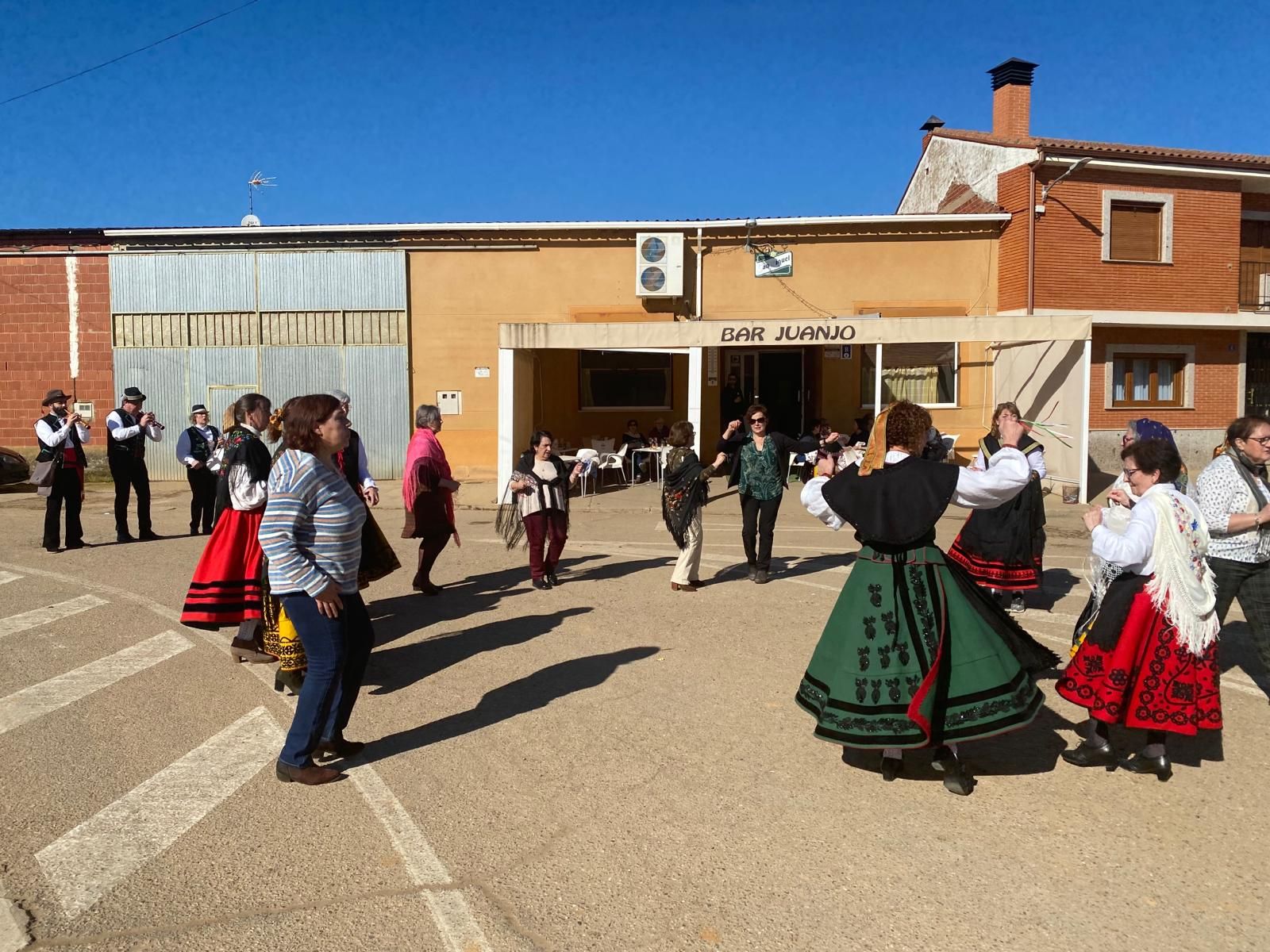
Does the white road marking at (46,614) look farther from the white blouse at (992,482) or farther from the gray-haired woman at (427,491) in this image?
the white blouse at (992,482)

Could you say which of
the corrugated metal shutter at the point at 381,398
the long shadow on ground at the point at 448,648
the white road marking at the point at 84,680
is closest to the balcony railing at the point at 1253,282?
the corrugated metal shutter at the point at 381,398

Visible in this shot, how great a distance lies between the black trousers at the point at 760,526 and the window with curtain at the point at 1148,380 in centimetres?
1340

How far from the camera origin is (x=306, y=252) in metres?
19.2

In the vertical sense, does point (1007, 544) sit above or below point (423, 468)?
below

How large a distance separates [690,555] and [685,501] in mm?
475

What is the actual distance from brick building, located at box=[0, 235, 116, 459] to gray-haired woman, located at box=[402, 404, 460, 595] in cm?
1402

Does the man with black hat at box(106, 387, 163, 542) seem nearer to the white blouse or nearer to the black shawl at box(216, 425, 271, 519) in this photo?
the black shawl at box(216, 425, 271, 519)

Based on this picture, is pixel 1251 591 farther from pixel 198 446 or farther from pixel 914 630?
pixel 198 446

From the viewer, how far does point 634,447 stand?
18422 millimetres

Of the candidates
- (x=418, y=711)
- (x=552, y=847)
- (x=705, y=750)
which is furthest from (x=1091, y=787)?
(x=418, y=711)

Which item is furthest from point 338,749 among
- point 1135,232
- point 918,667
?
point 1135,232

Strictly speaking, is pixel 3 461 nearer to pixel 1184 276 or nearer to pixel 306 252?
pixel 306 252

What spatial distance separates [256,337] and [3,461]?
490 centimetres

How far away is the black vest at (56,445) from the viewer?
10.4 m
